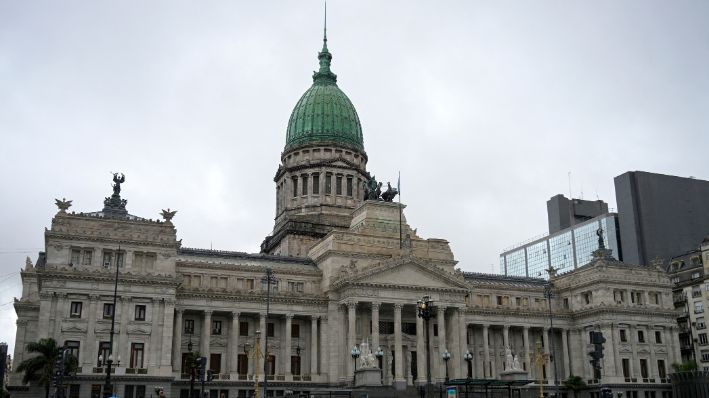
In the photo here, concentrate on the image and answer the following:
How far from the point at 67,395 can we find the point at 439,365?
42608mm

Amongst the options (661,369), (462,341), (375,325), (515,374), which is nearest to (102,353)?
(375,325)

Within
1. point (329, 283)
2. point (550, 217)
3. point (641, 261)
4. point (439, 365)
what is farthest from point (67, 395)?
point (550, 217)

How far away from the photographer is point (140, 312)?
79.7 m

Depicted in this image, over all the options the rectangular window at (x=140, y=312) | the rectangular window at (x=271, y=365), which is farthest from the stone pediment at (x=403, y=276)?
the rectangular window at (x=140, y=312)

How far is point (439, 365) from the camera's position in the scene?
3558 inches

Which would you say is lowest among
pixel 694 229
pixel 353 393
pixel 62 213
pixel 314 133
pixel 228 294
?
pixel 353 393

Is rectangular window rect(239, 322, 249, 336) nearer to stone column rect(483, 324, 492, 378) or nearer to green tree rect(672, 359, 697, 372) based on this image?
stone column rect(483, 324, 492, 378)

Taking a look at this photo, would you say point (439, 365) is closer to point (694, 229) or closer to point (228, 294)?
point (228, 294)

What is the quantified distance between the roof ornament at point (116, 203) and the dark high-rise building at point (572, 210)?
124 m

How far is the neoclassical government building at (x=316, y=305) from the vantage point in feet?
255

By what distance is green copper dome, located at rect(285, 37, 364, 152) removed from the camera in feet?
397

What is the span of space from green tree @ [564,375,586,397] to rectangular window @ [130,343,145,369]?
177ft

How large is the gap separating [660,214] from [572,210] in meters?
39.1

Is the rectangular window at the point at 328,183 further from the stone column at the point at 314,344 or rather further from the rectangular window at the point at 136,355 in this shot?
the rectangular window at the point at 136,355
